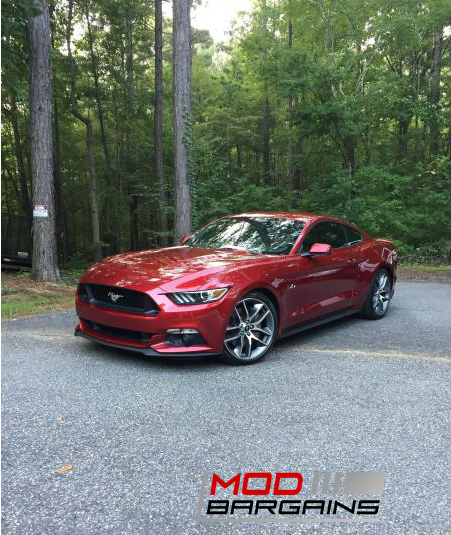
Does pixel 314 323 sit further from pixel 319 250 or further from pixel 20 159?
pixel 20 159

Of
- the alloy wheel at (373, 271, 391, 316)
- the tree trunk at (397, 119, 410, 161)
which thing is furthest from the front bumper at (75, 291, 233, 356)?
the tree trunk at (397, 119, 410, 161)

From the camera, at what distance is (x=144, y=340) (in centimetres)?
412

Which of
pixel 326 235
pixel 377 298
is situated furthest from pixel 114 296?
pixel 377 298

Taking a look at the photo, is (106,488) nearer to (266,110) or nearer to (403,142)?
(403,142)

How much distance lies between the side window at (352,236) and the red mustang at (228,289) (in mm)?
134

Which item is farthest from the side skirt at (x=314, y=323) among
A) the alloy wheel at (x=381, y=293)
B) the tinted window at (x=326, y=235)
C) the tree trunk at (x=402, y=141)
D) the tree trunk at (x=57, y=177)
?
the tree trunk at (x=57, y=177)

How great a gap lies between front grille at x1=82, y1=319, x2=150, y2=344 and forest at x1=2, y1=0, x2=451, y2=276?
635 cm

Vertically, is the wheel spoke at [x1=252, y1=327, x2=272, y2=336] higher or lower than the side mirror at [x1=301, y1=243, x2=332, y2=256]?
lower

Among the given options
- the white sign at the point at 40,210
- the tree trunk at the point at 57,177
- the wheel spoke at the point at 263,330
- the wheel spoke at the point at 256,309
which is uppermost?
the tree trunk at the point at 57,177

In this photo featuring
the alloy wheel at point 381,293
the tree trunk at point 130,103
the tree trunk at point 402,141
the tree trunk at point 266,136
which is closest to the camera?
the alloy wheel at point 381,293

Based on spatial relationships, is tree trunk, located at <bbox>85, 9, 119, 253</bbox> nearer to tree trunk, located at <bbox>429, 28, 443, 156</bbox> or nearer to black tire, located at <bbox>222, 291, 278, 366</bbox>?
tree trunk, located at <bbox>429, 28, 443, 156</bbox>

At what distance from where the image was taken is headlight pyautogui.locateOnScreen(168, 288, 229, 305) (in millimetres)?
4074

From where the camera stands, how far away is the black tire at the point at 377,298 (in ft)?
20.9

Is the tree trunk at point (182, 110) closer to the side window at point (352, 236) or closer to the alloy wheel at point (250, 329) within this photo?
the side window at point (352, 236)
